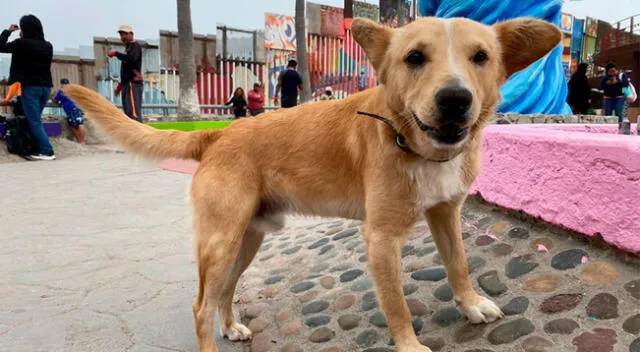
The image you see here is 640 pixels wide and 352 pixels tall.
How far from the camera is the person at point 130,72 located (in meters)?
9.59

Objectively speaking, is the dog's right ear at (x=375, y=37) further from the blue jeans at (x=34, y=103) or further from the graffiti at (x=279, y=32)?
the graffiti at (x=279, y=32)

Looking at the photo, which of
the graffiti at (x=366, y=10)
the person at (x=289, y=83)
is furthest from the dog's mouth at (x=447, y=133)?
the graffiti at (x=366, y=10)

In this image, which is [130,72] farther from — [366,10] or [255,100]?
[366,10]

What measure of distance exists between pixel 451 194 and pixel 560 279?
0.78m

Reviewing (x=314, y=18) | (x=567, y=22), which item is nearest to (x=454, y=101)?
(x=314, y=18)

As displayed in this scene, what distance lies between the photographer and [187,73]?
1342 centimetres

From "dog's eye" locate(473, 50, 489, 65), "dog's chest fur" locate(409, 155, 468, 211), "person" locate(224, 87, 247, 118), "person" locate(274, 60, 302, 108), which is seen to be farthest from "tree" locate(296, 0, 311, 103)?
"dog's eye" locate(473, 50, 489, 65)

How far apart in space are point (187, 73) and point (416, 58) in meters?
12.4

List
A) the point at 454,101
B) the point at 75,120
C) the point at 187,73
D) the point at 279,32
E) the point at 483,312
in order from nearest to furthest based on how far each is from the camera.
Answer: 1. the point at 454,101
2. the point at 483,312
3. the point at 75,120
4. the point at 187,73
5. the point at 279,32

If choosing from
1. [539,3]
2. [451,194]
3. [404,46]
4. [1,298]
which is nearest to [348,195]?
[451,194]

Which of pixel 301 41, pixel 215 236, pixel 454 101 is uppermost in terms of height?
pixel 301 41

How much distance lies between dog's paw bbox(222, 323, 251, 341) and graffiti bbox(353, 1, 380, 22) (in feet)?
71.3

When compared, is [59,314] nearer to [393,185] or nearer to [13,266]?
[13,266]

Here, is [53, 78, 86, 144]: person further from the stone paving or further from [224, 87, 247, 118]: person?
the stone paving
